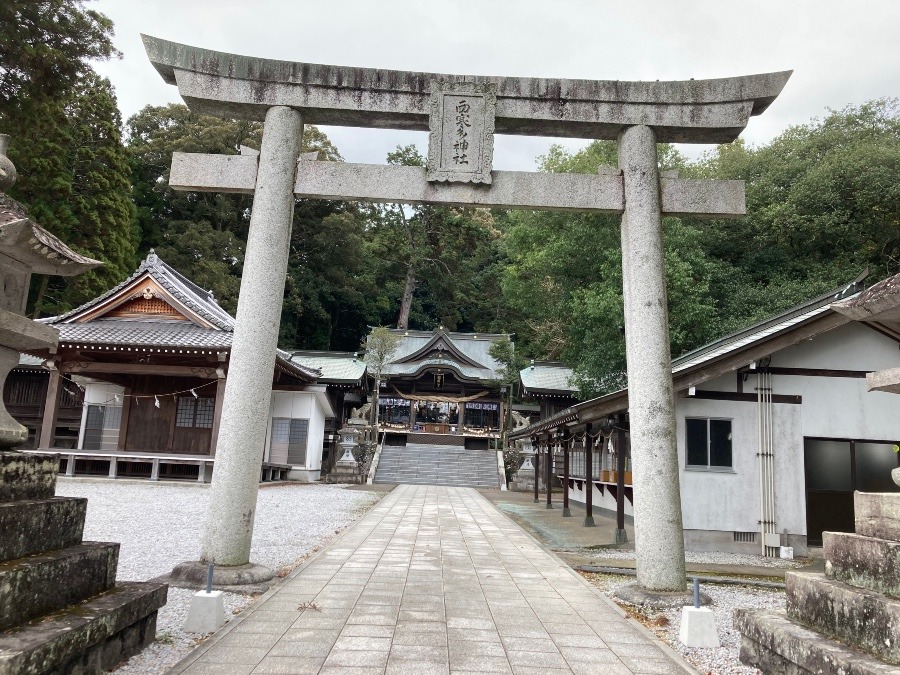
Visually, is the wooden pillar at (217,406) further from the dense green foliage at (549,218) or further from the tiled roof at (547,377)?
the tiled roof at (547,377)

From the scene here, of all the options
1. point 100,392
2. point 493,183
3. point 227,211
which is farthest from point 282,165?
point 227,211

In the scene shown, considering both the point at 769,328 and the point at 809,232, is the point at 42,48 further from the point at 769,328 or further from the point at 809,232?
the point at 809,232

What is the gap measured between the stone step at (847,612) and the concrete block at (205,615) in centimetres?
417

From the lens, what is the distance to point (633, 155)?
7.11 meters

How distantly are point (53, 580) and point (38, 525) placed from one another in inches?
14.1

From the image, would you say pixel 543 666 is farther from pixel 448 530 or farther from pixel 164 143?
pixel 164 143

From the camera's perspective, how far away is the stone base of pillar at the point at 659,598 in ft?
19.7

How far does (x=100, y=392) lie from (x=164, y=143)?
2136 cm

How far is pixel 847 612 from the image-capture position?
3.59 meters

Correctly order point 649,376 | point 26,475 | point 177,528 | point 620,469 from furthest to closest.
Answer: point 620,469 → point 177,528 → point 649,376 → point 26,475

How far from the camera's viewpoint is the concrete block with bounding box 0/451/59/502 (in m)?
3.61

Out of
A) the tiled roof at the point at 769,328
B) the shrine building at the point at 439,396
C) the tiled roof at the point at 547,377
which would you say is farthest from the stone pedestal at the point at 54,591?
the shrine building at the point at 439,396

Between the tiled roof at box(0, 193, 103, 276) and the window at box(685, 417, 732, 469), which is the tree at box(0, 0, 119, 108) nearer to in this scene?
the tiled roof at box(0, 193, 103, 276)

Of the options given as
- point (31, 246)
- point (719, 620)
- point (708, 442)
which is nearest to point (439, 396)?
point (708, 442)
